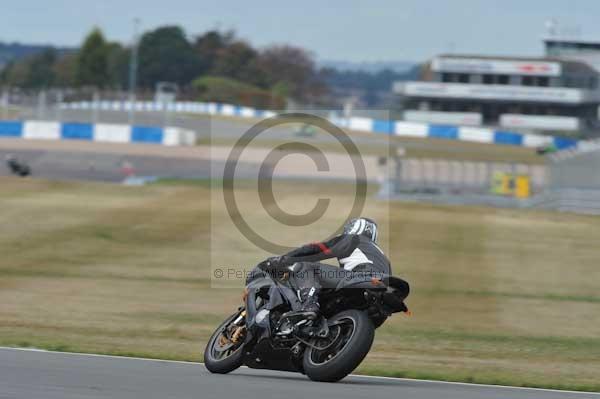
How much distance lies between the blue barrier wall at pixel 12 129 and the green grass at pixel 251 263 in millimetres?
17628

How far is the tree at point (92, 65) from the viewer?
409 ft

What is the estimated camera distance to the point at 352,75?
151250mm

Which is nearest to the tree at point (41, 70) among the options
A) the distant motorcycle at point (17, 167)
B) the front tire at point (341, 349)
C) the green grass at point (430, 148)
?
the green grass at point (430, 148)

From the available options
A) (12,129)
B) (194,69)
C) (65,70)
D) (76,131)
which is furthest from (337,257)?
(65,70)

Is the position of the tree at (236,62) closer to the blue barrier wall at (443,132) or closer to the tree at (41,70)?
the tree at (41,70)

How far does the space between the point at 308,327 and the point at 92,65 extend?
395 feet

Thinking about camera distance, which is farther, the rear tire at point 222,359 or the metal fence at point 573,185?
the metal fence at point 573,185

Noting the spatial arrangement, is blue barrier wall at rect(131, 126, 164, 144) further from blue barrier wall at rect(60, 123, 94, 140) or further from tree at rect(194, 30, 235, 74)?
tree at rect(194, 30, 235, 74)

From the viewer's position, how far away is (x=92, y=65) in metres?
125

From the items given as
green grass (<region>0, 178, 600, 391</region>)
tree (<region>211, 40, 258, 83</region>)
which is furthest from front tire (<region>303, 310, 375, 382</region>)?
tree (<region>211, 40, 258, 83</region>)

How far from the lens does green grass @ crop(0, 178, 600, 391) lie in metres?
12.1

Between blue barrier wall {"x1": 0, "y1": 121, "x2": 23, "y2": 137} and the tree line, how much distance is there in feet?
164

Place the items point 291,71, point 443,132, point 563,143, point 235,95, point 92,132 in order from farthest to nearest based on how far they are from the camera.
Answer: point 291,71
point 235,95
point 443,132
point 563,143
point 92,132

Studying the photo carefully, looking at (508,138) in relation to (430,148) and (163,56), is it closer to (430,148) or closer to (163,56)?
(430,148)
